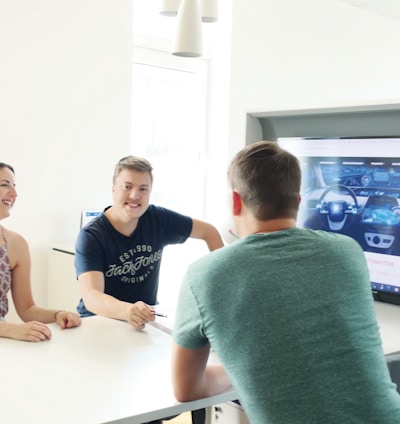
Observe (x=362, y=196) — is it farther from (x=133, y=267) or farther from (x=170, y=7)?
(x=170, y=7)

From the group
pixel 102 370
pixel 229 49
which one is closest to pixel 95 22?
pixel 229 49

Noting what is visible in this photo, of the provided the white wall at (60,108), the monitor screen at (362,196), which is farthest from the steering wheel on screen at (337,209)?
the white wall at (60,108)

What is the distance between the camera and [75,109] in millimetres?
4113

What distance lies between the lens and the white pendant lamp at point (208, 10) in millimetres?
2762

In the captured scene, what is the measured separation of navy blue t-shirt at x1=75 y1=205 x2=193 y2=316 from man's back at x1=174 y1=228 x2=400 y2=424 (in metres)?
1.07

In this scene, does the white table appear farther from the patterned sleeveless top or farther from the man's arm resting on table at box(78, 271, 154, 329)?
the patterned sleeveless top

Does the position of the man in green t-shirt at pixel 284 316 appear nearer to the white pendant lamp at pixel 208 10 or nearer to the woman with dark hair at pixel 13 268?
the woman with dark hair at pixel 13 268

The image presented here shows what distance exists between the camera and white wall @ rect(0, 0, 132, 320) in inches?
150

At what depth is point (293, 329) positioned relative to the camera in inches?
44.8

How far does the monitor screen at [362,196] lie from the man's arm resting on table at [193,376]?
1074 millimetres

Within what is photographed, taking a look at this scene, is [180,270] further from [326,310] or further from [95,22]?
[326,310]

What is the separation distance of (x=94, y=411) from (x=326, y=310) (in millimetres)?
542

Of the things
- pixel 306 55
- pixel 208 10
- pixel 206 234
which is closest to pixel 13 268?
pixel 206 234

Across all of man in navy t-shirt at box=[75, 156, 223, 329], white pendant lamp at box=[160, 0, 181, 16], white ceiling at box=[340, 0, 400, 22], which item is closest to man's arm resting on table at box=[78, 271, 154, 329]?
man in navy t-shirt at box=[75, 156, 223, 329]
